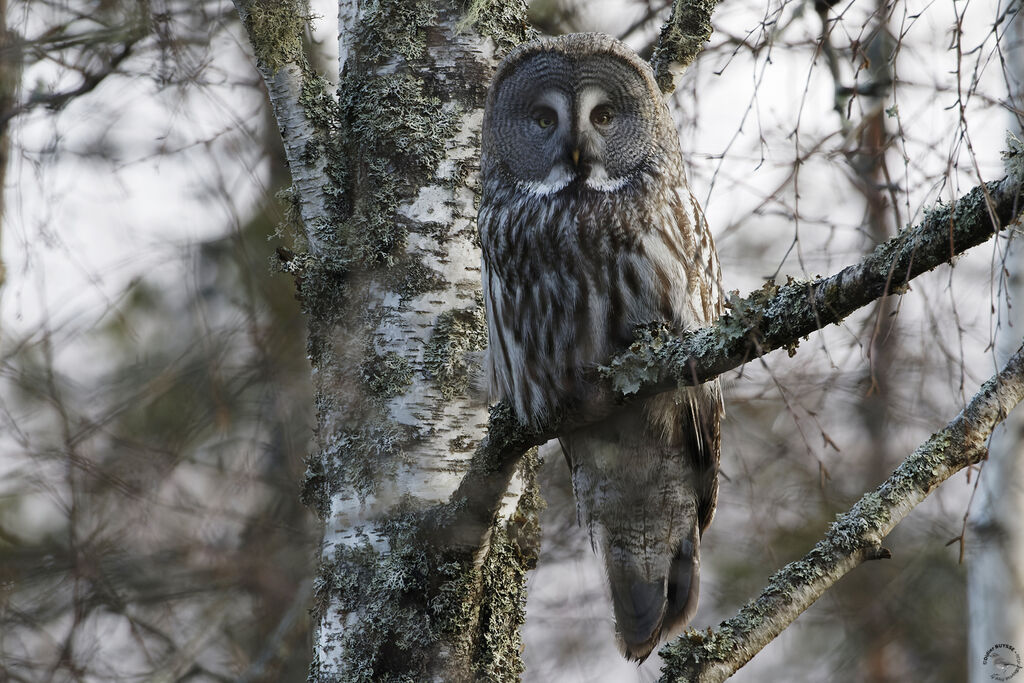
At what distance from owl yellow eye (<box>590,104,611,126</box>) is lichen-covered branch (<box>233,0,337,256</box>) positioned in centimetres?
81

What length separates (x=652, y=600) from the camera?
2.87 meters

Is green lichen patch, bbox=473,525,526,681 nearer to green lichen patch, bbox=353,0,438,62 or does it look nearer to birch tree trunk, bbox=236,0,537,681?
birch tree trunk, bbox=236,0,537,681

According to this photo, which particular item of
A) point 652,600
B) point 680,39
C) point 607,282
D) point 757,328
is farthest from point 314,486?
point 680,39

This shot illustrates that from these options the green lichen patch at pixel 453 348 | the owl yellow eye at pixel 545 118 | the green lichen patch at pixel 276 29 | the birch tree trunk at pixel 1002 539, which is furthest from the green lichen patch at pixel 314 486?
the birch tree trunk at pixel 1002 539

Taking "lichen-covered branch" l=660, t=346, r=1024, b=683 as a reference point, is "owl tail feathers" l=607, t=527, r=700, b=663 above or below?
above

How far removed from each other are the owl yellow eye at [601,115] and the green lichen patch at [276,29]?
900mm

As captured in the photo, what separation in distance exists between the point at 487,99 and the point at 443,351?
792 millimetres

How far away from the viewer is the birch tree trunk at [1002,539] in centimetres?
306

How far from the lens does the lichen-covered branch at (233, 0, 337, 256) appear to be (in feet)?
8.50

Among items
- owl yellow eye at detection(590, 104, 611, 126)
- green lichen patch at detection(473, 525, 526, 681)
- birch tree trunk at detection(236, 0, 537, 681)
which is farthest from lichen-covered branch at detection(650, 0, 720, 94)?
green lichen patch at detection(473, 525, 526, 681)

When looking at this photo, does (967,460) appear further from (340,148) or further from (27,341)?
(27,341)

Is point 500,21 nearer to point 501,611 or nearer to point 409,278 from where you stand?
point 409,278

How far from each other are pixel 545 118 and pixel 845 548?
5.25ft

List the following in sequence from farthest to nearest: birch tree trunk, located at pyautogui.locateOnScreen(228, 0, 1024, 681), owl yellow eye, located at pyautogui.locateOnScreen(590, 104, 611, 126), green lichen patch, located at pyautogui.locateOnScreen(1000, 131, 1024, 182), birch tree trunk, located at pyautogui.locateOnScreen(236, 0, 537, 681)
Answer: owl yellow eye, located at pyautogui.locateOnScreen(590, 104, 611, 126), birch tree trunk, located at pyautogui.locateOnScreen(236, 0, 537, 681), birch tree trunk, located at pyautogui.locateOnScreen(228, 0, 1024, 681), green lichen patch, located at pyautogui.locateOnScreen(1000, 131, 1024, 182)
